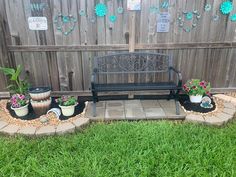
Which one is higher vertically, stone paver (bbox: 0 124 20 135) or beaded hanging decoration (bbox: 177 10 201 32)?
beaded hanging decoration (bbox: 177 10 201 32)

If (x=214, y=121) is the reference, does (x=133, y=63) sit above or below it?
above

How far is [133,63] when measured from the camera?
3.79 metres

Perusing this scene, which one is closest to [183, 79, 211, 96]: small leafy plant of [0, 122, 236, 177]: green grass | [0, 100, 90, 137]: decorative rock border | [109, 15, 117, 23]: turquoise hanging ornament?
[0, 122, 236, 177]: green grass

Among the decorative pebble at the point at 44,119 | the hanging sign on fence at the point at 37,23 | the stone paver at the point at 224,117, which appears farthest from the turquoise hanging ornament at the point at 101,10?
the stone paver at the point at 224,117

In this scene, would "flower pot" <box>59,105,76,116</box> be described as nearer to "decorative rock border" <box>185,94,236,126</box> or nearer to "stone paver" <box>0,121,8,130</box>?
"stone paver" <box>0,121,8,130</box>

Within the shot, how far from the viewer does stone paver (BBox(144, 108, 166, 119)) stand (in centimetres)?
345

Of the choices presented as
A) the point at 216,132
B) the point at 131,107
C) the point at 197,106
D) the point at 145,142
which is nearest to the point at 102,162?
the point at 145,142

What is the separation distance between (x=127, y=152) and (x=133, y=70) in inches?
64.4

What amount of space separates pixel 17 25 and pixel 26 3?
1.35ft

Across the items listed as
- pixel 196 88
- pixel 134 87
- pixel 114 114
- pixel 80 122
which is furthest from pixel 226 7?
pixel 80 122

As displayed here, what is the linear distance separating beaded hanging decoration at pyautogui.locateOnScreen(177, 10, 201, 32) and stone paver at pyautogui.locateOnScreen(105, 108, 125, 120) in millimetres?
1851

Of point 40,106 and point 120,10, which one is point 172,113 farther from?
point 40,106

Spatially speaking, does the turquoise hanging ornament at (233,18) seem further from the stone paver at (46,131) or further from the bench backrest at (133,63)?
the stone paver at (46,131)

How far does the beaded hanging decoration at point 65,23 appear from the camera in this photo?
3.58 m
